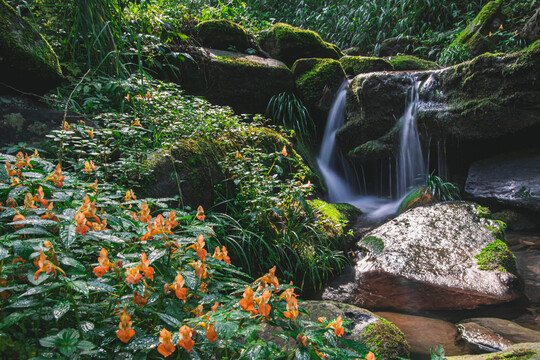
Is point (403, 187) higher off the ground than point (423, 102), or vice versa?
point (423, 102)

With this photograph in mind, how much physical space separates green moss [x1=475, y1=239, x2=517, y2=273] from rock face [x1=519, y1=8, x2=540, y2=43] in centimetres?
610

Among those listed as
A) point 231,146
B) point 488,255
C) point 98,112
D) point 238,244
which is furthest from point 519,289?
point 98,112

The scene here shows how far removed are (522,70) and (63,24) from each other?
5888mm

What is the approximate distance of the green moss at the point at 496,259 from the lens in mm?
3133

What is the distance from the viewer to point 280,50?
6961 millimetres

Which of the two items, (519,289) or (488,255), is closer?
(519,289)

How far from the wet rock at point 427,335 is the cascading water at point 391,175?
2835 mm

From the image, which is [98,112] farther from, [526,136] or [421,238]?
[526,136]

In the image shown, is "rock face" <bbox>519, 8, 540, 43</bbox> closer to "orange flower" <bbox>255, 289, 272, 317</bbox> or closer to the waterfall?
the waterfall

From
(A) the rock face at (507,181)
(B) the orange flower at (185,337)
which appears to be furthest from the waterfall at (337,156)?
(B) the orange flower at (185,337)

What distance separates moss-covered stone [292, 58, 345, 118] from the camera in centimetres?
615

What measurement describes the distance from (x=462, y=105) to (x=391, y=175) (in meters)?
1.58

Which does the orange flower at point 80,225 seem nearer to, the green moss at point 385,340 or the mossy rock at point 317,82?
the green moss at point 385,340

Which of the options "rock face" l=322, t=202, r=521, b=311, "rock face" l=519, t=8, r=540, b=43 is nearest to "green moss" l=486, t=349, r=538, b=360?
"rock face" l=322, t=202, r=521, b=311
